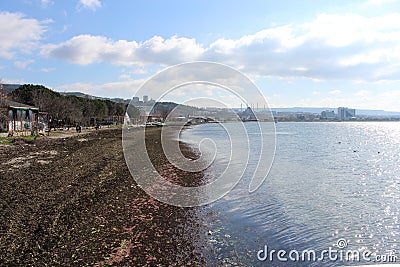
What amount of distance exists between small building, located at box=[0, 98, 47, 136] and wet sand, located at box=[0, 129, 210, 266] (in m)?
19.9

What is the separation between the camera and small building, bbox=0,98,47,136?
34.0 m

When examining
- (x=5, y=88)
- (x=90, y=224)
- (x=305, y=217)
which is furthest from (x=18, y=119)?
(x=305, y=217)

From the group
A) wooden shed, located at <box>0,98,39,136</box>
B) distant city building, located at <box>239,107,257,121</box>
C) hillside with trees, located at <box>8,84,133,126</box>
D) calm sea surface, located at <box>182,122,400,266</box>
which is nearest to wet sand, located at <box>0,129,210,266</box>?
calm sea surface, located at <box>182,122,400,266</box>

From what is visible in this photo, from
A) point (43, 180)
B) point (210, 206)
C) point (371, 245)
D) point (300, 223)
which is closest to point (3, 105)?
point (43, 180)

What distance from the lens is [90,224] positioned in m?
9.34

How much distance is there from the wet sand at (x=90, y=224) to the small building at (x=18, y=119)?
65.2 ft

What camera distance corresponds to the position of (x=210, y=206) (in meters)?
13.1

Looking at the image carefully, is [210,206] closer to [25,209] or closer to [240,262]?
[240,262]

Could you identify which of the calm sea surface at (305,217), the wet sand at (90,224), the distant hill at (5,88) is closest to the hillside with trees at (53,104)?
the distant hill at (5,88)

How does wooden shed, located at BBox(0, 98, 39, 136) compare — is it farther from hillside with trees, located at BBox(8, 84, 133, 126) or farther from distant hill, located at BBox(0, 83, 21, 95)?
hillside with trees, located at BBox(8, 84, 133, 126)

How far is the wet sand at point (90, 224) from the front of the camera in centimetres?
734

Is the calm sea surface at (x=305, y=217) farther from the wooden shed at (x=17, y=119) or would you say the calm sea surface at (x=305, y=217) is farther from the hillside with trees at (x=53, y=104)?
the hillside with trees at (x=53, y=104)

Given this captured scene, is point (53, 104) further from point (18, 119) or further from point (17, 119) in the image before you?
point (17, 119)

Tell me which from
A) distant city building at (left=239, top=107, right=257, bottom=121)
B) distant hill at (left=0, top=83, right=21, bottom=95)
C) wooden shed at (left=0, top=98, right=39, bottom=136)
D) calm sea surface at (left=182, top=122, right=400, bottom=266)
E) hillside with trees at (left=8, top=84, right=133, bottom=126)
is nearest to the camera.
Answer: calm sea surface at (left=182, top=122, right=400, bottom=266)
